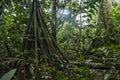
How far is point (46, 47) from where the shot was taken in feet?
10.2

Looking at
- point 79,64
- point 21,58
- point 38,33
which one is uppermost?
point 38,33

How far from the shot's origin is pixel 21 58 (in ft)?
9.04

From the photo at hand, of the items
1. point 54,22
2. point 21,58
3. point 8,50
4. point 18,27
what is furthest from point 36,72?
point 54,22

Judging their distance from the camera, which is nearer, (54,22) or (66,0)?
(54,22)

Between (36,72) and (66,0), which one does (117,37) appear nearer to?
(66,0)

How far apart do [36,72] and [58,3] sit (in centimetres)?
273

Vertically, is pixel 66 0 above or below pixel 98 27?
above

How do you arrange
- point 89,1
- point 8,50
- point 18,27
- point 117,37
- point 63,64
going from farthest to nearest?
point 89,1, point 117,37, point 18,27, point 8,50, point 63,64

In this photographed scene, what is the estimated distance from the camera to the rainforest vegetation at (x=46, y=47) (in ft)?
8.72

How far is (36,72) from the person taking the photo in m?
2.59

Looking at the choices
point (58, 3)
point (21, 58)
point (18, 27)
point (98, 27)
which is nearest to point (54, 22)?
point (58, 3)

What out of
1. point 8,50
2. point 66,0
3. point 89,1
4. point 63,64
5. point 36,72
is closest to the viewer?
A: point 36,72

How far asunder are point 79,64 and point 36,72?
0.88m

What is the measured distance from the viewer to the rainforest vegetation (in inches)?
105
